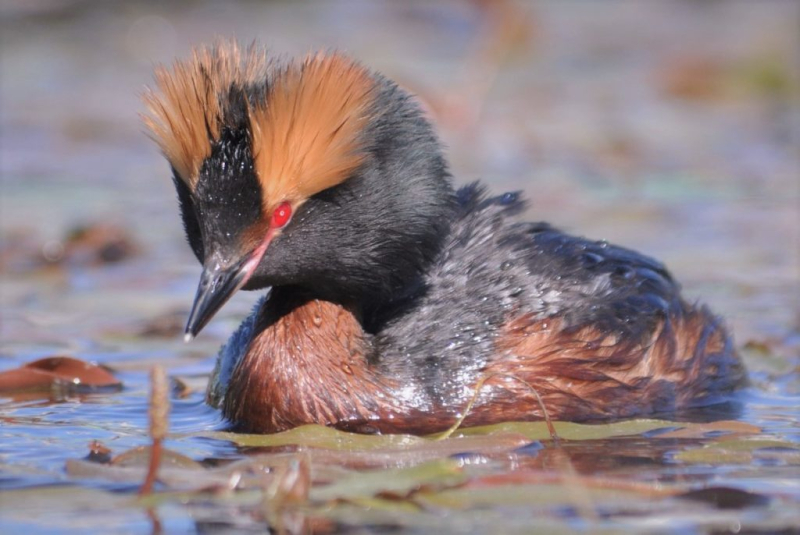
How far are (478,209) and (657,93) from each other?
12353 millimetres

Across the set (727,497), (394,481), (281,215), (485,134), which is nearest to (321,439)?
(281,215)

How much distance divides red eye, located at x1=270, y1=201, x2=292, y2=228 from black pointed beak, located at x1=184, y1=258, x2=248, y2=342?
Result: 8.8 inches

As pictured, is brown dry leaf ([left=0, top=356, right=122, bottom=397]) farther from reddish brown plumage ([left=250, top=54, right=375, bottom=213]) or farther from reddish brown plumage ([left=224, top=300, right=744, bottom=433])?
reddish brown plumage ([left=250, top=54, right=375, bottom=213])

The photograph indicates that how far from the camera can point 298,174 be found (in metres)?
6.68

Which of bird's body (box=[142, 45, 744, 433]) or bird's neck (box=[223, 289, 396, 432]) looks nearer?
bird's body (box=[142, 45, 744, 433])

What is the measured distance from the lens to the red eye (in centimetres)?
668

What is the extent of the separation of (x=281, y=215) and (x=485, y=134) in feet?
35.7

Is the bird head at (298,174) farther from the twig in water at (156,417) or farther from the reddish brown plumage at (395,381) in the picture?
the twig in water at (156,417)

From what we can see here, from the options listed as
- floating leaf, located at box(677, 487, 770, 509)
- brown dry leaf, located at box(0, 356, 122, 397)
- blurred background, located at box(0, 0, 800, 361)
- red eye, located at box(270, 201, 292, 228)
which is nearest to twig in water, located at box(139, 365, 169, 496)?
red eye, located at box(270, 201, 292, 228)

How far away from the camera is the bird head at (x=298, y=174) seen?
659 cm

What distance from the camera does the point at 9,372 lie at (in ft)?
26.8

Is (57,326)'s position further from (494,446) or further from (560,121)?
(560,121)

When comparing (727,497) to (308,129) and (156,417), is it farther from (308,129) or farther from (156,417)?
(308,129)

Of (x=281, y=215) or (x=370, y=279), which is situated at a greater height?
(x=281, y=215)
